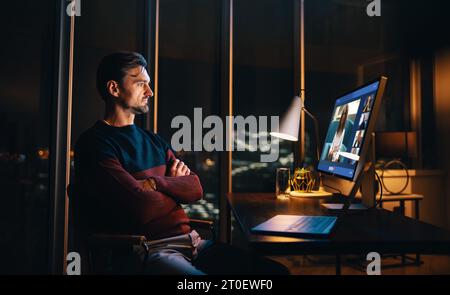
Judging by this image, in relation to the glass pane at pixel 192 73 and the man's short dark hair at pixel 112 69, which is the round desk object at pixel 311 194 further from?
the glass pane at pixel 192 73

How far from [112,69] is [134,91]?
0.54ft

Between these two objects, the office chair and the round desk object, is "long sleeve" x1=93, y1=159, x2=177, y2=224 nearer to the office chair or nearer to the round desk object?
the office chair

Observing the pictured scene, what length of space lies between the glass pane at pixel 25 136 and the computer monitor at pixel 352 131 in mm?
2584

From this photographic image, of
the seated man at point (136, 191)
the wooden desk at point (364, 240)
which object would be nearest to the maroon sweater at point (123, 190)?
the seated man at point (136, 191)

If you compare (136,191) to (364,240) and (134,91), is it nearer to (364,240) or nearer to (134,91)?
(134,91)

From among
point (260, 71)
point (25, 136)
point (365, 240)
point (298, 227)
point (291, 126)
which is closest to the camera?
point (365, 240)

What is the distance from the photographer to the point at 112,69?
1954 mm

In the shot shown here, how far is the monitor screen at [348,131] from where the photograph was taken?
1.34 m

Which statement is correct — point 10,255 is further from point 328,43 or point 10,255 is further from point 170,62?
point 328,43

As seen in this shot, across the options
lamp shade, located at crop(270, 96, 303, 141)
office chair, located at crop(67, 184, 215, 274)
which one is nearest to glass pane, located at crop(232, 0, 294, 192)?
lamp shade, located at crop(270, 96, 303, 141)

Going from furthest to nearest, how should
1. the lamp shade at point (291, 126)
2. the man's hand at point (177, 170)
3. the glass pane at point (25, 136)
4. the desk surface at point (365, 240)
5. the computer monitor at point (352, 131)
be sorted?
the glass pane at point (25, 136), the lamp shade at point (291, 126), the man's hand at point (177, 170), the computer monitor at point (352, 131), the desk surface at point (365, 240)

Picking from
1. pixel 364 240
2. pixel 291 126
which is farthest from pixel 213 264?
pixel 291 126

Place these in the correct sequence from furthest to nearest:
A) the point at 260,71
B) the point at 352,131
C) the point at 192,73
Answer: the point at 260,71, the point at 192,73, the point at 352,131

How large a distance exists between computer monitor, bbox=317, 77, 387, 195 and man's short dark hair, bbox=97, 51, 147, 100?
1.15m
